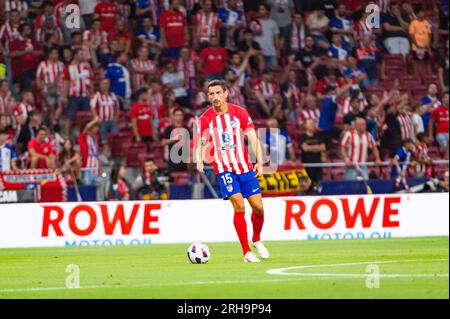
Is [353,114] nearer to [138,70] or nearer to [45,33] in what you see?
[138,70]

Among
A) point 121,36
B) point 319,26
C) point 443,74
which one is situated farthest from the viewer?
point 443,74

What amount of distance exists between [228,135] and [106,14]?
11625 millimetres

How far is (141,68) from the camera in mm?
25391

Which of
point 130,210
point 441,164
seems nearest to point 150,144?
point 130,210

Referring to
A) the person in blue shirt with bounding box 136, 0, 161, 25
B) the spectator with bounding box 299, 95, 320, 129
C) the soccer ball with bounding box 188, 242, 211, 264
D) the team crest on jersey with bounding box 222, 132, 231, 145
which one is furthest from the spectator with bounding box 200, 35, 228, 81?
the soccer ball with bounding box 188, 242, 211, 264

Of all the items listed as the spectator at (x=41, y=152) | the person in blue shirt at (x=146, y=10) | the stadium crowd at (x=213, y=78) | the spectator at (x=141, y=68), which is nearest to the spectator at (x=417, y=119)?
the stadium crowd at (x=213, y=78)

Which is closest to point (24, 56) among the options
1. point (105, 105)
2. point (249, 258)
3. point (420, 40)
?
point (105, 105)

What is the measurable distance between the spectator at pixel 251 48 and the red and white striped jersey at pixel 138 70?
2230 millimetres

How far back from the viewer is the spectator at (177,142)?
903 inches

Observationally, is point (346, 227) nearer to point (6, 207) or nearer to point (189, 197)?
point (189, 197)

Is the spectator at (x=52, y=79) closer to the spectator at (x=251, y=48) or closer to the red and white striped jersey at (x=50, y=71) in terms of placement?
the red and white striped jersey at (x=50, y=71)

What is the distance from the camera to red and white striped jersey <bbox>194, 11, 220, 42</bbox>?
26.3 m

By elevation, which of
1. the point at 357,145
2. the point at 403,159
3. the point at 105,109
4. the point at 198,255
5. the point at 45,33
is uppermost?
the point at 45,33

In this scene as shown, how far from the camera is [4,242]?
20078 mm
